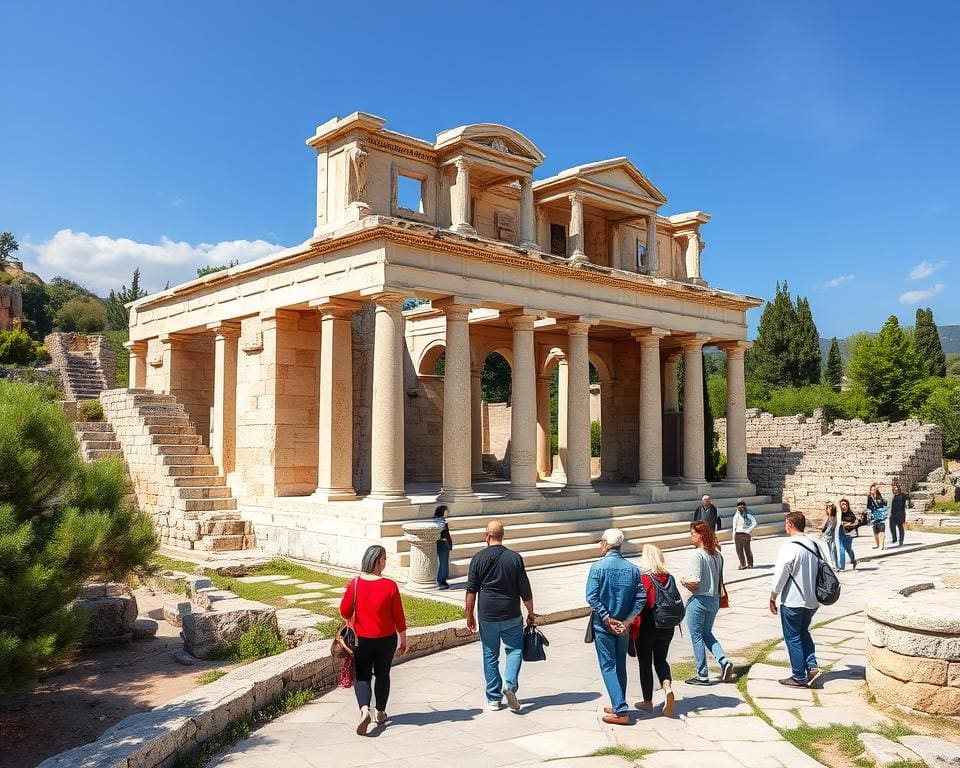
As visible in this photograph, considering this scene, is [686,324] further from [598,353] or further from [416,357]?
[416,357]

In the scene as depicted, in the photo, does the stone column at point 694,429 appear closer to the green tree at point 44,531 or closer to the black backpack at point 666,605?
the black backpack at point 666,605

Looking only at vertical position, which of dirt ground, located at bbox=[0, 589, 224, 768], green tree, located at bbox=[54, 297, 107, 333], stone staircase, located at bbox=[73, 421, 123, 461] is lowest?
→ dirt ground, located at bbox=[0, 589, 224, 768]

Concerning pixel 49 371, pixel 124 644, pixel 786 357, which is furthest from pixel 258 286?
pixel 786 357

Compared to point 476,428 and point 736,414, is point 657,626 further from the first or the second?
point 736,414

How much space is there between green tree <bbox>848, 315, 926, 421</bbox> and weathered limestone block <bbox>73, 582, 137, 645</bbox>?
4678 cm

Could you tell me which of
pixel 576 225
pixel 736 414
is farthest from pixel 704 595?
pixel 736 414

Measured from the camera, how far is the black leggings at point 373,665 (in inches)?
269

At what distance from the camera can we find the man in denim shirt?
6.97 metres

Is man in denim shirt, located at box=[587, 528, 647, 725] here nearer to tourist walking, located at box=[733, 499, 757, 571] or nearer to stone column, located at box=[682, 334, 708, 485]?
tourist walking, located at box=[733, 499, 757, 571]

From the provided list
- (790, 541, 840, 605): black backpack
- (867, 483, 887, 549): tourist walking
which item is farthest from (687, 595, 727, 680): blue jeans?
(867, 483, 887, 549): tourist walking

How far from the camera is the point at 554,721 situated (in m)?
7.16

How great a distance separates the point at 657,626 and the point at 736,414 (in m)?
18.8

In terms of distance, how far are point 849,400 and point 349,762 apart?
162ft

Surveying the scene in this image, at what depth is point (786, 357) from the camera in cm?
5844
